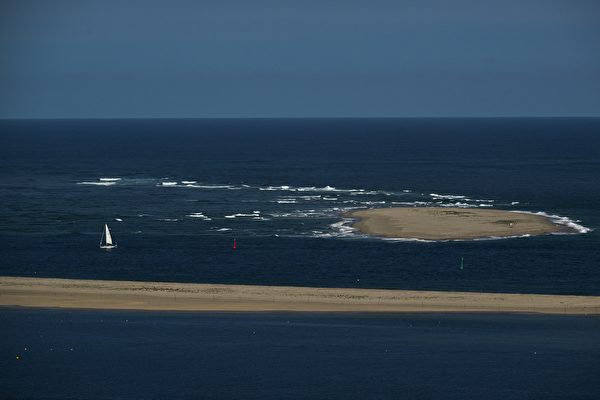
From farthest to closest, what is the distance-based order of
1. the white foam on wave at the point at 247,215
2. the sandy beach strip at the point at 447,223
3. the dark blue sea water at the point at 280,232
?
the white foam on wave at the point at 247,215 → the sandy beach strip at the point at 447,223 → the dark blue sea water at the point at 280,232

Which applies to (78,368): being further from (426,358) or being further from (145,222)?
(145,222)

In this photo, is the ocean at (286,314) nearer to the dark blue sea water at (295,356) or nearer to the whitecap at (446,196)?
the dark blue sea water at (295,356)

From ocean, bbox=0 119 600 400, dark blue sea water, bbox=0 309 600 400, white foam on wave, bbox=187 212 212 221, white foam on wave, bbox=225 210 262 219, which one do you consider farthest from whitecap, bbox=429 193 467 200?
dark blue sea water, bbox=0 309 600 400

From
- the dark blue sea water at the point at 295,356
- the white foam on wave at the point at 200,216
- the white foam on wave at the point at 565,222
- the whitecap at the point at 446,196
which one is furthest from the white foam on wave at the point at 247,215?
the dark blue sea water at the point at 295,356

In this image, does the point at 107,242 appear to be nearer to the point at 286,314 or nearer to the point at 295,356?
the point at 286,314

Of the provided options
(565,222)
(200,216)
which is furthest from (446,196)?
(200,216)

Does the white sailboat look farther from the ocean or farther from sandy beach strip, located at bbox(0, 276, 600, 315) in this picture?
sandy beach strip, located at bbox(0, 276, 600, 315)
